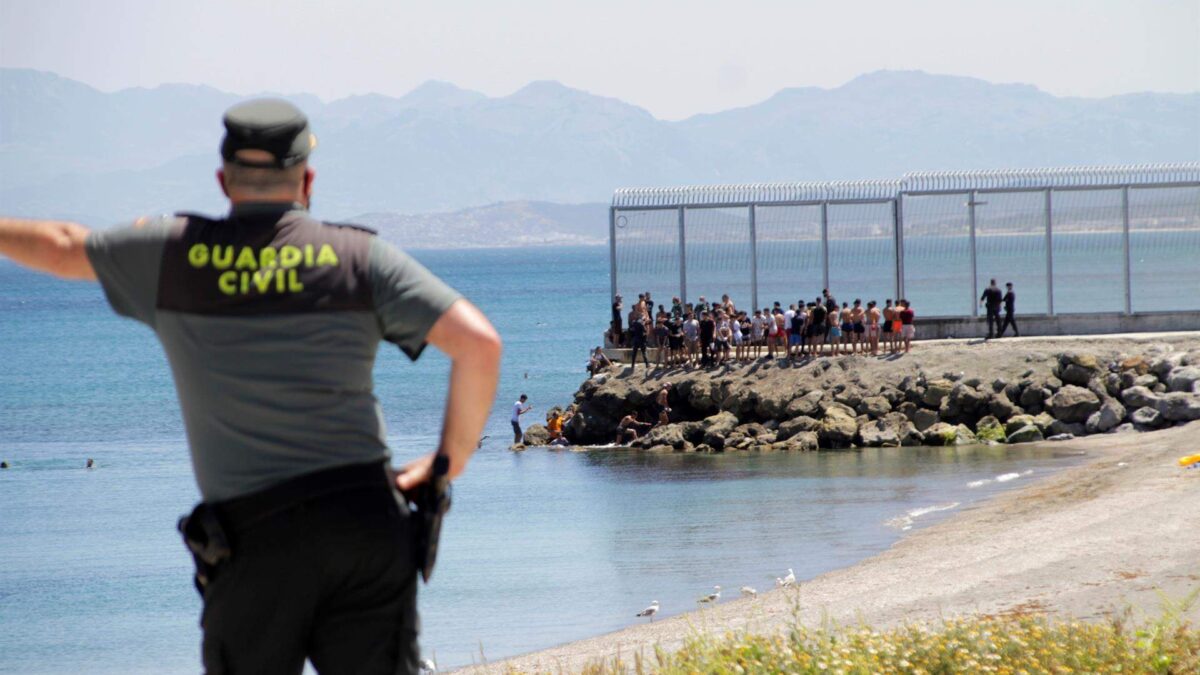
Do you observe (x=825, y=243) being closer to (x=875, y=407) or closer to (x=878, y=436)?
(x=875, y=407)

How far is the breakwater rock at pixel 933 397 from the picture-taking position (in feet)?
104

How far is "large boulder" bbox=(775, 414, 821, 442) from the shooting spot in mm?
→ 33625

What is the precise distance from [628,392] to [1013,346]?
916 cm

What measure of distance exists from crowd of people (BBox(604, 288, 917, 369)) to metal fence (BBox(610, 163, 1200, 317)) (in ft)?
3.61

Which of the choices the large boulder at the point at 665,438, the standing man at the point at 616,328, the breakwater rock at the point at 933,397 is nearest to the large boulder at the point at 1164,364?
the breakwater rock at the point at 933,397

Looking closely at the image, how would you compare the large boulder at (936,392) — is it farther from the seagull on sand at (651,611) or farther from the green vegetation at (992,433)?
the seagull on sand at (651,611)

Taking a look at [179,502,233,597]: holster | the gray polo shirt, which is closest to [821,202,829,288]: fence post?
the gray polo shirt

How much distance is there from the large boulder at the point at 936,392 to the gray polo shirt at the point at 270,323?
99.9 feet

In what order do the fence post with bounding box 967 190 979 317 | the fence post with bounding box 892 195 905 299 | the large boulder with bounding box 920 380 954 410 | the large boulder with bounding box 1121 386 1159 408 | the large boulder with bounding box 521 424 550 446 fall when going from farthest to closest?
the large boulder with bounding box 521 424 550 446
the fence post with bounding box 892 195 905 299
the fence post with bounding box 967 190 979 317
the large boulder with bounding box 920 380 954 410
the large boulder with bounding box 1121 386 1159 408

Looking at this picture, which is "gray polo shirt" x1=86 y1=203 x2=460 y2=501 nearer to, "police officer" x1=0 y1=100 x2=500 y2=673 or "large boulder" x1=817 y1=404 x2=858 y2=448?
"police officer" x1=0 y1=100 x2=500 y2=673

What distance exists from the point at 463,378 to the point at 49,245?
3.60 feet

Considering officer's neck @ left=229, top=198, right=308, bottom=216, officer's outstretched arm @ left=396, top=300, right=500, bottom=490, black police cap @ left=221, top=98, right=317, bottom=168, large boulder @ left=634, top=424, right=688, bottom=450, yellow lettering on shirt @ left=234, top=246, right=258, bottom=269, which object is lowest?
large boulder @ left=634, top=424, right=688, bottom=450

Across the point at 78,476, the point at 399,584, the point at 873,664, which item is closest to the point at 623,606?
the point at 873,664

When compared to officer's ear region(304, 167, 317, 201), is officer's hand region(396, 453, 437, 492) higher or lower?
lower
